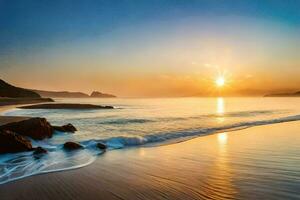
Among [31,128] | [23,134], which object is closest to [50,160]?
[23,134]

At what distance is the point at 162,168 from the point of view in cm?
1003

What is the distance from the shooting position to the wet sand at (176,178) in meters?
7.17

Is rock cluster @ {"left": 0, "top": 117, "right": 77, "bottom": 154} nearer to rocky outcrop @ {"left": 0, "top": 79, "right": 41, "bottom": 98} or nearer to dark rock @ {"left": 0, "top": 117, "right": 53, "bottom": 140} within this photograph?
dark rock @ {"left": 0, "top": 117, "right": 53, "bottom": 140}

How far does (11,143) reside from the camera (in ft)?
44.4

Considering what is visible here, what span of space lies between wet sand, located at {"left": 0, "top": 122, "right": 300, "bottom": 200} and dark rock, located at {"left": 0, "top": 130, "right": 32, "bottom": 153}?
427 centimetres

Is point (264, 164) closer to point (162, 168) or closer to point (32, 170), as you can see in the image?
point (162, 168)

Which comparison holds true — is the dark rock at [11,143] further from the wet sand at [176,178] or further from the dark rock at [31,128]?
the dark rock at [31,128]

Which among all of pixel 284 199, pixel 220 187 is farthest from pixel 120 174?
pixel 284 199

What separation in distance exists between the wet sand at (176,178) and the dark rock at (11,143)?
4.27 m

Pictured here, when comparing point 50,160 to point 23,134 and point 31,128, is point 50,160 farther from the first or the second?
point 31,128

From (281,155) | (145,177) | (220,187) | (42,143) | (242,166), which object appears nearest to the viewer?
(220,187)

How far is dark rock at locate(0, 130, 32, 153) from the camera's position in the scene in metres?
13.3

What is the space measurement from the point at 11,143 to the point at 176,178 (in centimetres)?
903

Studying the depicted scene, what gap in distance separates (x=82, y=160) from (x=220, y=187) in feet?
21.2
